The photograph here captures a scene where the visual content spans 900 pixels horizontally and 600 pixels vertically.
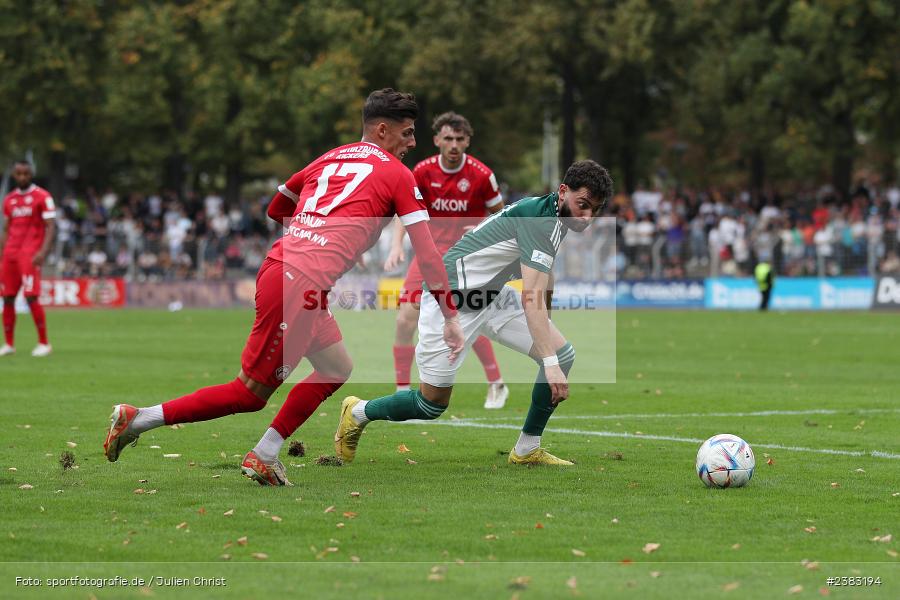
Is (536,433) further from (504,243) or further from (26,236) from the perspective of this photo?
(26,236)

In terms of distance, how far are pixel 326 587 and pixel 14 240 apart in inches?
548

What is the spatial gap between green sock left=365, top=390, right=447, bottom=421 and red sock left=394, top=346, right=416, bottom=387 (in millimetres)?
3345

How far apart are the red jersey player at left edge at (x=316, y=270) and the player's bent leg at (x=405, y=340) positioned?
4229 mm

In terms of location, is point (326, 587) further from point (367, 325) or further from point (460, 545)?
point (367, 325)

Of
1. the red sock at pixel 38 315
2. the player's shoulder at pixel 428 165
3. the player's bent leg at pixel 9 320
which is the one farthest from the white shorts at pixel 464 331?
the player's bent leg at pixel 9 320

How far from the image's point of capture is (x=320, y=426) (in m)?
11.3

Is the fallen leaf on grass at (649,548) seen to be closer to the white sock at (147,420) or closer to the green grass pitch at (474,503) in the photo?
the green grass pitch at (474,503)

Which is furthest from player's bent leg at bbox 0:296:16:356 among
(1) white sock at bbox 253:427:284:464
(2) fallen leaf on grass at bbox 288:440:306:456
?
(1) white sock at bbox 253:427:284:464

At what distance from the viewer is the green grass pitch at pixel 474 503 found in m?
5.69

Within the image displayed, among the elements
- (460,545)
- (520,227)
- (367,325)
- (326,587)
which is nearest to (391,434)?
(520,227)

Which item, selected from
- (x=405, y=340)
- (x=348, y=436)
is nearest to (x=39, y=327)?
(x=405, y=340)

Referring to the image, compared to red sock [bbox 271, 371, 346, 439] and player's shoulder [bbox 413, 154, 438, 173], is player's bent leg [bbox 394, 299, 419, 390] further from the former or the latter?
red sock [bbox 271, 371, 346, 439]

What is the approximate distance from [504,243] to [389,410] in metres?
1.32

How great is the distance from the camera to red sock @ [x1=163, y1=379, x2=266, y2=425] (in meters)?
7.77
